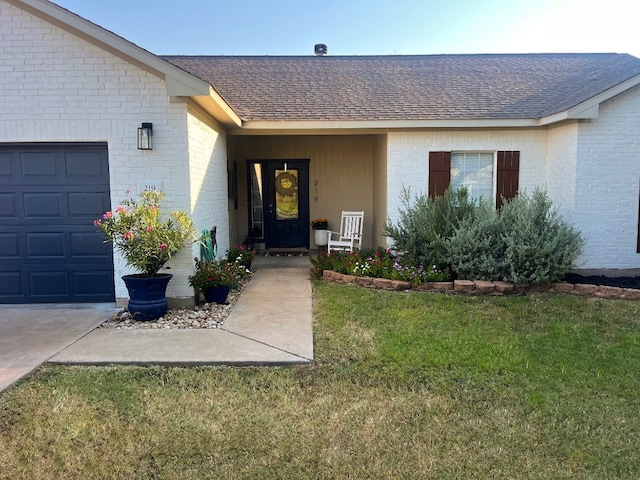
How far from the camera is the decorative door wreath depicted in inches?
443

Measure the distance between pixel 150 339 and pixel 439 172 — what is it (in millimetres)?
6058

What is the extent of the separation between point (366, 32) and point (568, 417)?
2142 centimetres

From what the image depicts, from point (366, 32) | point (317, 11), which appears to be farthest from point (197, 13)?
point (366, 32)

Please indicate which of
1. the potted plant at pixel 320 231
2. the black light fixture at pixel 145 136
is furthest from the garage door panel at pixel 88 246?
the potted plant at pixel 320 231

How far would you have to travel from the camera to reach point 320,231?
10344 mm

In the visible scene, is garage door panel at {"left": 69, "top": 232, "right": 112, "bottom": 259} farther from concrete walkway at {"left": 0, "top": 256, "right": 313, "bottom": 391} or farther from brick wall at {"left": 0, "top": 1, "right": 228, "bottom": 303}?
concrete walkway at {"left": 0, "top": 256, "right": 313, "bottom": 391}

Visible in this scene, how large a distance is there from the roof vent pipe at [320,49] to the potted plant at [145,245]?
33.4 ft

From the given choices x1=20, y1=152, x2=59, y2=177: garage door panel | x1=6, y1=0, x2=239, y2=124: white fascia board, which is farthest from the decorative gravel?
x1=6, y1=0, x2=239, y2=124: white fascia board

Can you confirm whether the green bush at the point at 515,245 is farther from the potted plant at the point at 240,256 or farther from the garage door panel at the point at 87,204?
the garage door panel at the point at 87,204

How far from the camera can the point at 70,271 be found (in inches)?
239

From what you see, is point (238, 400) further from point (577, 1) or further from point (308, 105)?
point (577, 1)

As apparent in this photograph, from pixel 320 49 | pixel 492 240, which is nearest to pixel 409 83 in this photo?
pixel 492 240

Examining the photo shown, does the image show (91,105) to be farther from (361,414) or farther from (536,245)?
(536,245)

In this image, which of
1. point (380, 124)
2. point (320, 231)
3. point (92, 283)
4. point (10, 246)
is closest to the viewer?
point (10, 246)
